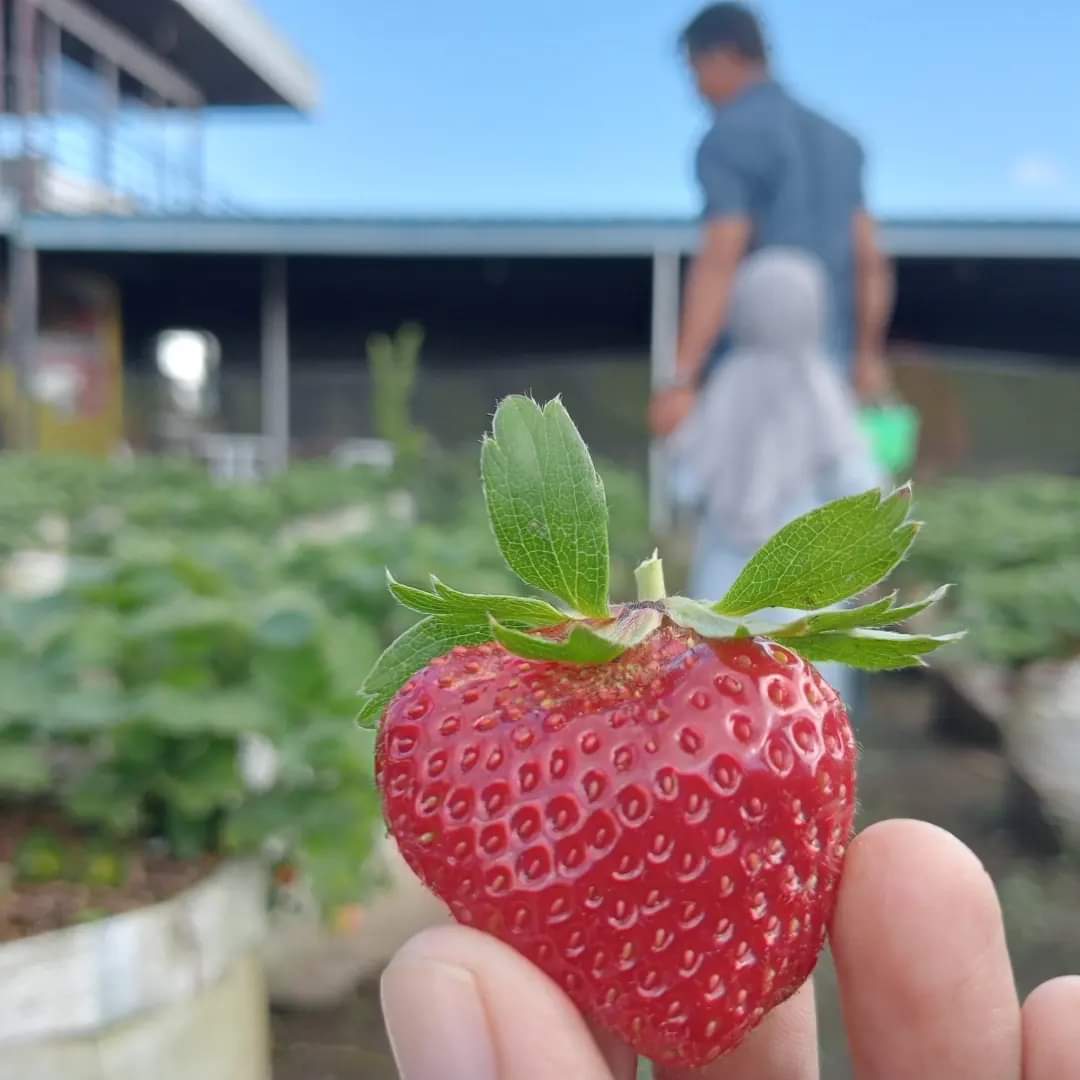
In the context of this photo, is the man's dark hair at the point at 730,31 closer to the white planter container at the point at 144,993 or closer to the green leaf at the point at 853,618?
the white planter container at the point at 144,993

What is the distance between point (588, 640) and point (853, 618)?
0.53 ft

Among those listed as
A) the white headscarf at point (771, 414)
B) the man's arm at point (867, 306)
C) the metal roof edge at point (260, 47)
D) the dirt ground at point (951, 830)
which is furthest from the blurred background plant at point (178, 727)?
the metal roof edge at point (260, 47)

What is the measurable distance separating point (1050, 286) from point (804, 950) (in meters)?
15.2

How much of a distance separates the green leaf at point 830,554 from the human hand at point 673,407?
2.70m

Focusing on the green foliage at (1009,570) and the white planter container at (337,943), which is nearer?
the white planter container at (337,943)

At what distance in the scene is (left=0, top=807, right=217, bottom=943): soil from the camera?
1949 millimetres

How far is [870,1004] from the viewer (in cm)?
92

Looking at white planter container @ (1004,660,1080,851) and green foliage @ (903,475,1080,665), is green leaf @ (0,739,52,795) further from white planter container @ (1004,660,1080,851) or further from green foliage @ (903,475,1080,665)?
white planter container @ (1004,660,1080,851)

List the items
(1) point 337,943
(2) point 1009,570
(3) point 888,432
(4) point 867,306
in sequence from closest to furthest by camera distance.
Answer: (1) point 337,943 → (4) point 867,306 → (3) point 888,432 → (2) point 1009,570

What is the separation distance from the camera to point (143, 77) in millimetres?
17641

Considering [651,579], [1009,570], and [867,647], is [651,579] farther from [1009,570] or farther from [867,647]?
[1009,570]

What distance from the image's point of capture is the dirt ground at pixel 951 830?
2.58 m

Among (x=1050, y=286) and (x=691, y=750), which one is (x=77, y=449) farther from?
(x=691, y=750)

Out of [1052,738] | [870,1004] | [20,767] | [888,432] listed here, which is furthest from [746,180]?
[870,1004]
